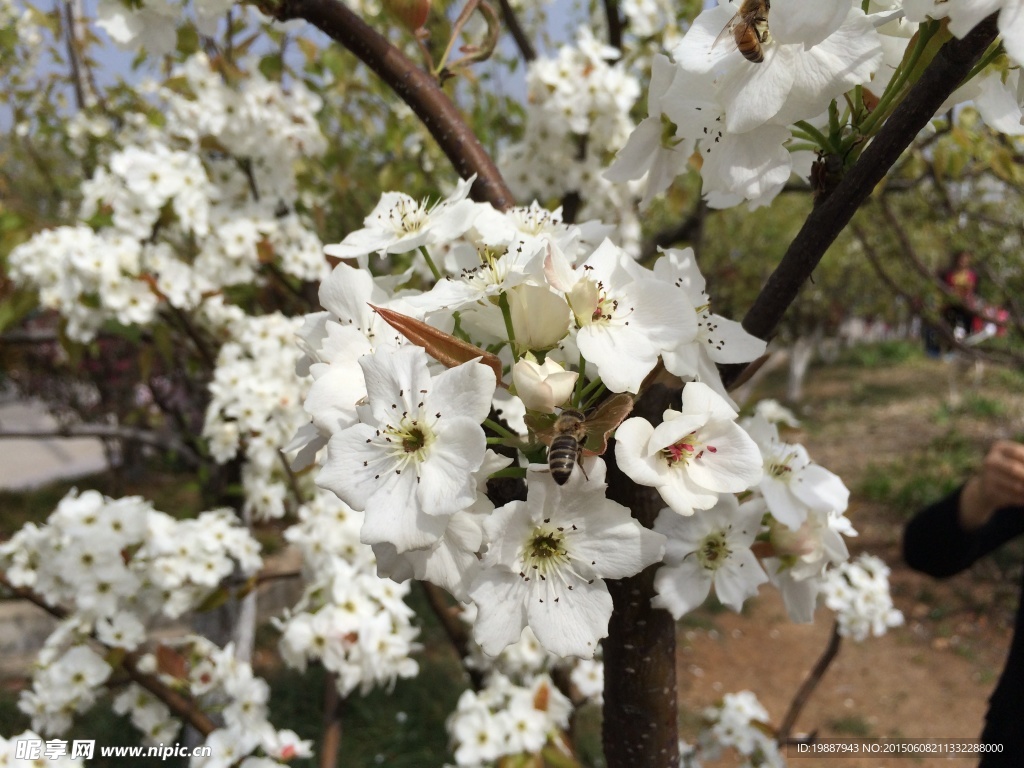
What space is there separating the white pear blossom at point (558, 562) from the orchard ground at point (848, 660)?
2.29ft

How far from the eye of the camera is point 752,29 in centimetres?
61

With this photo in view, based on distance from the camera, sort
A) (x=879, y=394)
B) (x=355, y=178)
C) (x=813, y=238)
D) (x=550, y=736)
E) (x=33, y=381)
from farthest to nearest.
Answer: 1. (x=879, y=394)
2. (x=33, y=381)
3. (x=355, y=178)
4. (x=550, y=736)
5. (x=813, y=238)

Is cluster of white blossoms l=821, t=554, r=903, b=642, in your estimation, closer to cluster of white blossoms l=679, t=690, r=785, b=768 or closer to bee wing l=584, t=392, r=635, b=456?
cluster of white blossoms l=679, t=690, r=785, b=768

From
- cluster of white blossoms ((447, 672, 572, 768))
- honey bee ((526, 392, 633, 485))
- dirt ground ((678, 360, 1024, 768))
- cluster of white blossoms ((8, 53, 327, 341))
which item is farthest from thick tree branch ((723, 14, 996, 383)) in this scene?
dirt ground ((678, 360, 1024, 768))

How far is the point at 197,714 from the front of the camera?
1712mm

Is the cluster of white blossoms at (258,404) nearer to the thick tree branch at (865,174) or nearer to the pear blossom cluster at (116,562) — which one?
the pear blossom cluster at (116,562)

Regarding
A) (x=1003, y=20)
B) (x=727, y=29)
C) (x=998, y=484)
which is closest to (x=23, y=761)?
(x=727, y=29)

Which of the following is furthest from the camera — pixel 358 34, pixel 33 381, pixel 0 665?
pixel 33 381

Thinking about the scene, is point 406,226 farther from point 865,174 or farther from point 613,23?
point 613,23

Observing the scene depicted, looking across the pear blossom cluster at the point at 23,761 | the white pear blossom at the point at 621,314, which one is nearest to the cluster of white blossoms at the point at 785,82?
the white pear blossom at the point at 621,314

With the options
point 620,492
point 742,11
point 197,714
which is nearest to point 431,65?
point 742,11

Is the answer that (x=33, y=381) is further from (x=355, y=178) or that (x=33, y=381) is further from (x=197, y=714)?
(x=197, y=714)

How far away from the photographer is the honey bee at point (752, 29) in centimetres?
61

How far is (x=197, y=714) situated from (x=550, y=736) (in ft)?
3.00
